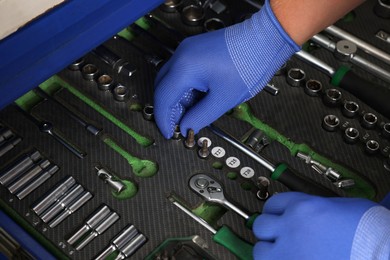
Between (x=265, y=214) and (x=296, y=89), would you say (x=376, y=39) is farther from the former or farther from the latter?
(x=265, y=214)

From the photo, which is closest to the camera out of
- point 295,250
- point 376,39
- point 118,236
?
point 295,250

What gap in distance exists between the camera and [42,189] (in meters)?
1.36

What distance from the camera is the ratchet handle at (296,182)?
136cm

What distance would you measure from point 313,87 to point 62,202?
67 cm

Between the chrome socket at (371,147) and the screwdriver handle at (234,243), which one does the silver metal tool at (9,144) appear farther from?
the chrome socket at (371,147)

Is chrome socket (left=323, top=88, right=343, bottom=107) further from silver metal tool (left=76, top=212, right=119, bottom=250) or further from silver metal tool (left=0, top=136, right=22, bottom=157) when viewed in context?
silver metal tool (left=0, top=136, right=22, bottom=157)

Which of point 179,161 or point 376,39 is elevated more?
point 376,39

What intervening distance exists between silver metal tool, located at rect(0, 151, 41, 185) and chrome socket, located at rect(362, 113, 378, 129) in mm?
763

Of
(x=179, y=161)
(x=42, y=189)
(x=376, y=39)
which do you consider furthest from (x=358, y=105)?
(x=42, y=189)

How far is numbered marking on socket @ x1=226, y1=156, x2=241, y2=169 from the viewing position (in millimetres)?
1429

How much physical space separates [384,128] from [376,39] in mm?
296

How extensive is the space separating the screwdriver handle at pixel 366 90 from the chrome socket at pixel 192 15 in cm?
40

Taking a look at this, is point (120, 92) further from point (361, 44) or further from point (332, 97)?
point (361, 44)

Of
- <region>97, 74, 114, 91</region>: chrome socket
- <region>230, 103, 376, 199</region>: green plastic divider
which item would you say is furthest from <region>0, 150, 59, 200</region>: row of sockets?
<region>230, 103, 376, 199</region>: green plastic divider
